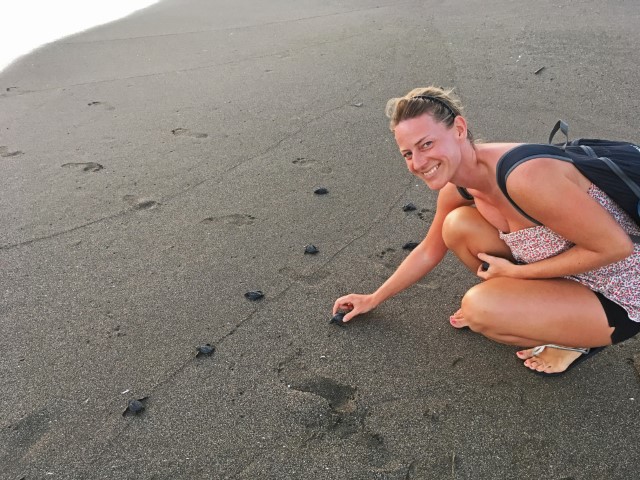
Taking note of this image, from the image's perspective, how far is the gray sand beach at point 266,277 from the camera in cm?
241

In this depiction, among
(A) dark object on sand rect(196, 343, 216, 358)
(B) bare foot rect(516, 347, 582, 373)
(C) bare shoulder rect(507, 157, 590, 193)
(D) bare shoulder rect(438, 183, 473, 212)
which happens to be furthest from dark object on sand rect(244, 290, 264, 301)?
(C) bare shoulder rect(507, 157, 590, 193)

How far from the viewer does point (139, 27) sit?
833 cm

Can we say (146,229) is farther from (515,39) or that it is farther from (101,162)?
(515,39)

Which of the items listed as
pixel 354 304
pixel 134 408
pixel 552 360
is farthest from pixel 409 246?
pixel 134 408

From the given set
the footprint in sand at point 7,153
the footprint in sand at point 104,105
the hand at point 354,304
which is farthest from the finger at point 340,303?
the footprint in sand at point 104,105

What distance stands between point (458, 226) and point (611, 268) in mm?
694

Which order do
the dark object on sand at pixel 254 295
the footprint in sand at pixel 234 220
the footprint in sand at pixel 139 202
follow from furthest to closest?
the footprint in sand at pixel 139 202
the footprint in sand at pixel 234 220
the dark object on sand at pixel 254 295

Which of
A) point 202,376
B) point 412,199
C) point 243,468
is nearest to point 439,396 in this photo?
point 243,468

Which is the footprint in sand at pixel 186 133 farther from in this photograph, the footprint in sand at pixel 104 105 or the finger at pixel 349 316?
the finger at pixel 349 316

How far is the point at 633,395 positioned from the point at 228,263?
87.6 inches

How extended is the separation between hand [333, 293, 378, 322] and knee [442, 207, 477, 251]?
0.50m

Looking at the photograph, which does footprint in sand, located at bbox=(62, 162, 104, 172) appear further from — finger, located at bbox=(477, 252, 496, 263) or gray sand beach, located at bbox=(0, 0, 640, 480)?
finger, located at bbox=(477, 252, 496, 263)

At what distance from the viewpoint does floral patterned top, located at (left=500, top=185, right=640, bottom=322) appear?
92.0 inches

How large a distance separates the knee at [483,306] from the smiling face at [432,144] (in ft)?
1.79
